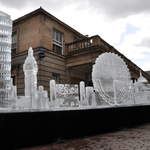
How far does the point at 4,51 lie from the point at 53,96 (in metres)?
1.97

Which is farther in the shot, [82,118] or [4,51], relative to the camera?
[82,118]

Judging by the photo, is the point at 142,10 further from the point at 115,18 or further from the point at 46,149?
the point at 46,149

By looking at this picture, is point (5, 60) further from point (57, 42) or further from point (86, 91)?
point (57, 42)

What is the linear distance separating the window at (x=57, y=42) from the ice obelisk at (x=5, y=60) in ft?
25.3

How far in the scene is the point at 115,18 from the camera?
44.1ft

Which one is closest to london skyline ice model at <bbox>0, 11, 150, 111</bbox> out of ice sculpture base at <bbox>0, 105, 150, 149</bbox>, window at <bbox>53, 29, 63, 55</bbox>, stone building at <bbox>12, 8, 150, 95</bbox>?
ice sculpture base at <bbox>0, 105, 150, 149</bbox>

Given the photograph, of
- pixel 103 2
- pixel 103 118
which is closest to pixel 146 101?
pixel 103 118

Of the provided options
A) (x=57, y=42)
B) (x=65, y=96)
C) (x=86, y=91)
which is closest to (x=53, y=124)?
(x=65, y=96)

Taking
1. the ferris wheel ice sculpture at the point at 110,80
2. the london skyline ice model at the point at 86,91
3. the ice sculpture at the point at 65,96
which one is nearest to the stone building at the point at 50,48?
the ferris wheel ice sculpture at the point at 110,80

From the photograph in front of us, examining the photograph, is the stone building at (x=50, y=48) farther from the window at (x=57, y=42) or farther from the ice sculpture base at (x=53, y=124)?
the ice sculpture base at (x=53, y=124)

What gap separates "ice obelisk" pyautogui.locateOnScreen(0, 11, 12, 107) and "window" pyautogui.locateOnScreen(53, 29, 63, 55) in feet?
25.3

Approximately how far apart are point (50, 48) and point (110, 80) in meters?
5.97

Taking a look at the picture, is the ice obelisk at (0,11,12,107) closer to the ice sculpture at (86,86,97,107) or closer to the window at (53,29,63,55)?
the ice sculpture at (86,86,97,107)

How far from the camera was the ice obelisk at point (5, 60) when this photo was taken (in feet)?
8.80
